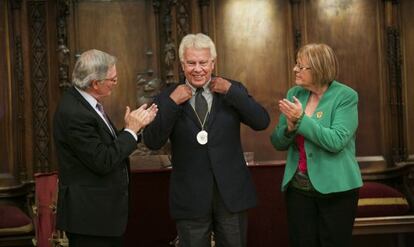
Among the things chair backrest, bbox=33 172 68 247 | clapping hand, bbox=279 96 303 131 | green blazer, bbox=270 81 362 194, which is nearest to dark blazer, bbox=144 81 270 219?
clapping hand, bbox=279 96 303 131

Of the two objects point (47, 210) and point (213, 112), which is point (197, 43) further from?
point (47, 210)

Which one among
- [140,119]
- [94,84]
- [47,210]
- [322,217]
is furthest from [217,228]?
[47,210]

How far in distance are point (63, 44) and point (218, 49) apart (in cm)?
133

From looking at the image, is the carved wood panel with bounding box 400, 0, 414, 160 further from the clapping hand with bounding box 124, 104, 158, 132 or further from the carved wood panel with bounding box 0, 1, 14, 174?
the clapping hand with bounding box 124, 104, 158, 132

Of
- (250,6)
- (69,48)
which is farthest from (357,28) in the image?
(69,48)

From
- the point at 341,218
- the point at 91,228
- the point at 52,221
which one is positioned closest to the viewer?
the point at 91,228

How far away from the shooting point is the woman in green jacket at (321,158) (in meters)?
3.39

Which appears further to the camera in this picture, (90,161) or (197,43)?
(197,43)

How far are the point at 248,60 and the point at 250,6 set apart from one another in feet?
1.56

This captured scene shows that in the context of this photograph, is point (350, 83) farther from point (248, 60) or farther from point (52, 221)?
point (52, 221)

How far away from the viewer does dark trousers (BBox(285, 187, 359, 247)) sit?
3.43 metres

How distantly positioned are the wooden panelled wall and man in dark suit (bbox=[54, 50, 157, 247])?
279 cm

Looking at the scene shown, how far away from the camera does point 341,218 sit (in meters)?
3.44

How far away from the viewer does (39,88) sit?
6.08 metres
